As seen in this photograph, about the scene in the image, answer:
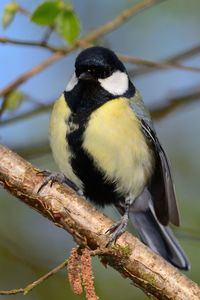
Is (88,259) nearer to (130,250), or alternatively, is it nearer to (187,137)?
(130,250)

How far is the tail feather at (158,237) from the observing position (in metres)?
3.09

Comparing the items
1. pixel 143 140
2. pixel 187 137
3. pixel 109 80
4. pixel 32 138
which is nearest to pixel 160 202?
pixel 143 140

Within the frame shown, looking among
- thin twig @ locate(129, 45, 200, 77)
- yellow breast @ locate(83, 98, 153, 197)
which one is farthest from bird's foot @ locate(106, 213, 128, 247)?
thin twig @ locate(129, 45, 200, 77)

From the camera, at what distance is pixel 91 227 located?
7.96ft

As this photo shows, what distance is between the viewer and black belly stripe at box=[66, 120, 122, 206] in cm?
285

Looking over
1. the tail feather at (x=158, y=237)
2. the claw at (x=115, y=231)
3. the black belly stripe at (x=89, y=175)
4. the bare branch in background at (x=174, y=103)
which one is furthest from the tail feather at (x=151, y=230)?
the claw at (x=115, y=231)

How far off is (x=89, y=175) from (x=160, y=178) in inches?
14.1

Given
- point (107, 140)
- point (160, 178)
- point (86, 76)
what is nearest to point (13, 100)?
point (86, 76)

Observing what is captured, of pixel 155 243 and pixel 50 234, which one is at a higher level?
pixel 155 243

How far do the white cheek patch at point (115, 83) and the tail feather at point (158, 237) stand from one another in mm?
659

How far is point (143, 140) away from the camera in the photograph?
295 cm

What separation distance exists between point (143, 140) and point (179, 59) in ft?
2.17

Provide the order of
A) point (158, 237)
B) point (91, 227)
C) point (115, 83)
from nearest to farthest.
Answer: point (91, 227)
point (115, 83)
point (158, 237)

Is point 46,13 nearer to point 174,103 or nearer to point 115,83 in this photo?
point 115,83
